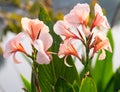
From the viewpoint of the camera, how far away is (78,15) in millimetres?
496

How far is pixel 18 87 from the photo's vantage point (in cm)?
113

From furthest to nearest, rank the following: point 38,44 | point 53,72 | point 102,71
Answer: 1. point 102,71
2. point 53,72
3. point 38,44

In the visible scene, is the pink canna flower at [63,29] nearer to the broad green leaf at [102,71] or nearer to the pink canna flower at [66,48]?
the pink canna flower at [66,48]

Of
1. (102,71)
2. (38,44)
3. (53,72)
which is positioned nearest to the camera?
(38,44)

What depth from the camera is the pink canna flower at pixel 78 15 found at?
0.49 metres

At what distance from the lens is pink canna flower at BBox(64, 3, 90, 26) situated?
0.49 metres

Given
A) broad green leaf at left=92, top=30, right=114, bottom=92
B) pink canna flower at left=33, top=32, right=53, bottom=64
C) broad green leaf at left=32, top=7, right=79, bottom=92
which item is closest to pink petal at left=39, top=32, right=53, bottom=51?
pink canna flower at left=33, top=32, right=53, bottom=64

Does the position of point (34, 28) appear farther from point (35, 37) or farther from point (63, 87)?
point (63, 87)

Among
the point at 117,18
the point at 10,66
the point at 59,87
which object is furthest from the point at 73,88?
the point at 117,18

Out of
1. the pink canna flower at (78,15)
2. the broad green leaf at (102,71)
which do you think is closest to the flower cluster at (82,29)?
the pink canna flower at (78,15)

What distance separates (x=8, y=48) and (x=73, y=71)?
17cm

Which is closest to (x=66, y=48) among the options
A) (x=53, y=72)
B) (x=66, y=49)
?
(x=66, y=49)

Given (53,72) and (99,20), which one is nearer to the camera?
(99,20)

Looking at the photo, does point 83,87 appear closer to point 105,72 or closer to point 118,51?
point 105,72
